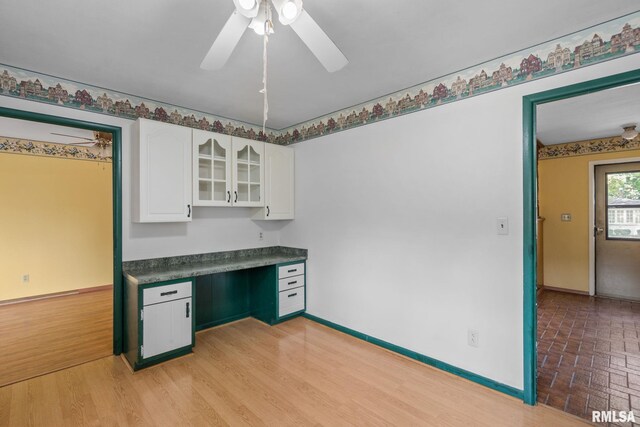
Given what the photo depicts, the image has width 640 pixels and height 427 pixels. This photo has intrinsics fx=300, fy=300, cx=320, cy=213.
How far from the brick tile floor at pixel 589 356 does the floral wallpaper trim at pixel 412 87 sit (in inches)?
90.1

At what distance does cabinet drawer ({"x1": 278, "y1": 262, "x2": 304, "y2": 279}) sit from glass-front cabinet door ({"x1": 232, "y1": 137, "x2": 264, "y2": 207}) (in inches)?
32.1

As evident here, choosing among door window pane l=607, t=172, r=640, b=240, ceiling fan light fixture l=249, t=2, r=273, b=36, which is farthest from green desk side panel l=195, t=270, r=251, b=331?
door window pane l=607, t=172, r=640, b=240

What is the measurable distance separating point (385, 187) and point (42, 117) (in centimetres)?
302

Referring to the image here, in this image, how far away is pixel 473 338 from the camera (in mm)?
2371

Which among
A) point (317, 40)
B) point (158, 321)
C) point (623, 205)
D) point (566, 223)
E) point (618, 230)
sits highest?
point (317, 40)

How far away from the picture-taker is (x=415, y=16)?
1735mm

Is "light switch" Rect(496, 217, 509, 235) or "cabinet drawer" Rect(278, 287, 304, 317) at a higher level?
"light switch" Rect(496, 217, 509, 235)

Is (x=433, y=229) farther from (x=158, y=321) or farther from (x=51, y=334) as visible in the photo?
→ (x=51, y=334)

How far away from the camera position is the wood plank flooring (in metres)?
2.65

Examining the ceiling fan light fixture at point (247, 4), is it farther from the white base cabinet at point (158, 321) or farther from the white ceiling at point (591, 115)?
the white ceiling at point (591, 115)

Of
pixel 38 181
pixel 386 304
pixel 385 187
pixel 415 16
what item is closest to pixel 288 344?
pixel 386 304

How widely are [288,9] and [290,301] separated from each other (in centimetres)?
306

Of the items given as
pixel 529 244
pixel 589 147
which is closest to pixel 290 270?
pixel 529 244

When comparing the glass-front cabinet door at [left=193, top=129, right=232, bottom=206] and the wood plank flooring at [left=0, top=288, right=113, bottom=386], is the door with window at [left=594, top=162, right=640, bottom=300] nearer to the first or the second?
the glass-front cabinet door at [left=193, top=129, right=232, bottom=206]
